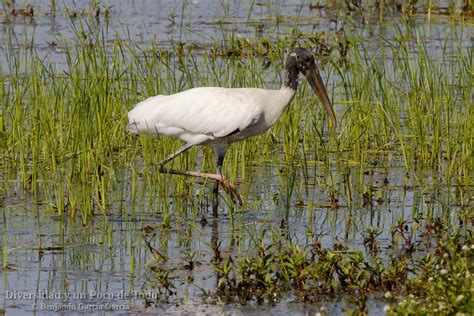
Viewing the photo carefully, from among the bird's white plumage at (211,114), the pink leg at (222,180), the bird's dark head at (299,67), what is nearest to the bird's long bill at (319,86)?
the bird's dark head at (299,67)

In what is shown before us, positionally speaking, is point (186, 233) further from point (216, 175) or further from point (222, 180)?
point (216, 175)

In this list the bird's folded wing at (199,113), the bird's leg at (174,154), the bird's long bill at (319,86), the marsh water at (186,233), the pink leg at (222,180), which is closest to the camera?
the marsh water at (186,233)

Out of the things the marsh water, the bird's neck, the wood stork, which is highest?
the bird's neck

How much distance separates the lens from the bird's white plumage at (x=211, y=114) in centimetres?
779

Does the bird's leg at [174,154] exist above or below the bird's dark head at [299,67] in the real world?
below

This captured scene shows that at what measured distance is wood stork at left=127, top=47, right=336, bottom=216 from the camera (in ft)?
25.6

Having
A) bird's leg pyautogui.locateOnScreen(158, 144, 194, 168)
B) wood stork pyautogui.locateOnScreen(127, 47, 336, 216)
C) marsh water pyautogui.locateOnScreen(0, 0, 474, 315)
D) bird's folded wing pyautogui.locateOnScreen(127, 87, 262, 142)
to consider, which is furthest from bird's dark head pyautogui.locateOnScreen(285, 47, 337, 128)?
bird's leg pyautogui.locateOnScreen(158, 144, 194, 168)

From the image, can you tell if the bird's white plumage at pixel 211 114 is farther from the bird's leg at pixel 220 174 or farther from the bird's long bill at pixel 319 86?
the bird's long bill at pixel 319 86

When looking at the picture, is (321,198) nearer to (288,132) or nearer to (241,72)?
(288,132)

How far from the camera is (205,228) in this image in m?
7.30

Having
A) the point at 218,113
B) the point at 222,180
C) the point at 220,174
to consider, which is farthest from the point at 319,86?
the point at 222,180

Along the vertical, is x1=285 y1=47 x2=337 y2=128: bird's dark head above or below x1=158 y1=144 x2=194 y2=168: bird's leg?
above

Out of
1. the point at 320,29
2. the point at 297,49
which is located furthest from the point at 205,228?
the point at 320,29

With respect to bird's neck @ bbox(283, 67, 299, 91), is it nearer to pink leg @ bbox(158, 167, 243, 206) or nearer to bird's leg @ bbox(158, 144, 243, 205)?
bird's leg @ bbox(158, 144, 243, 205)
